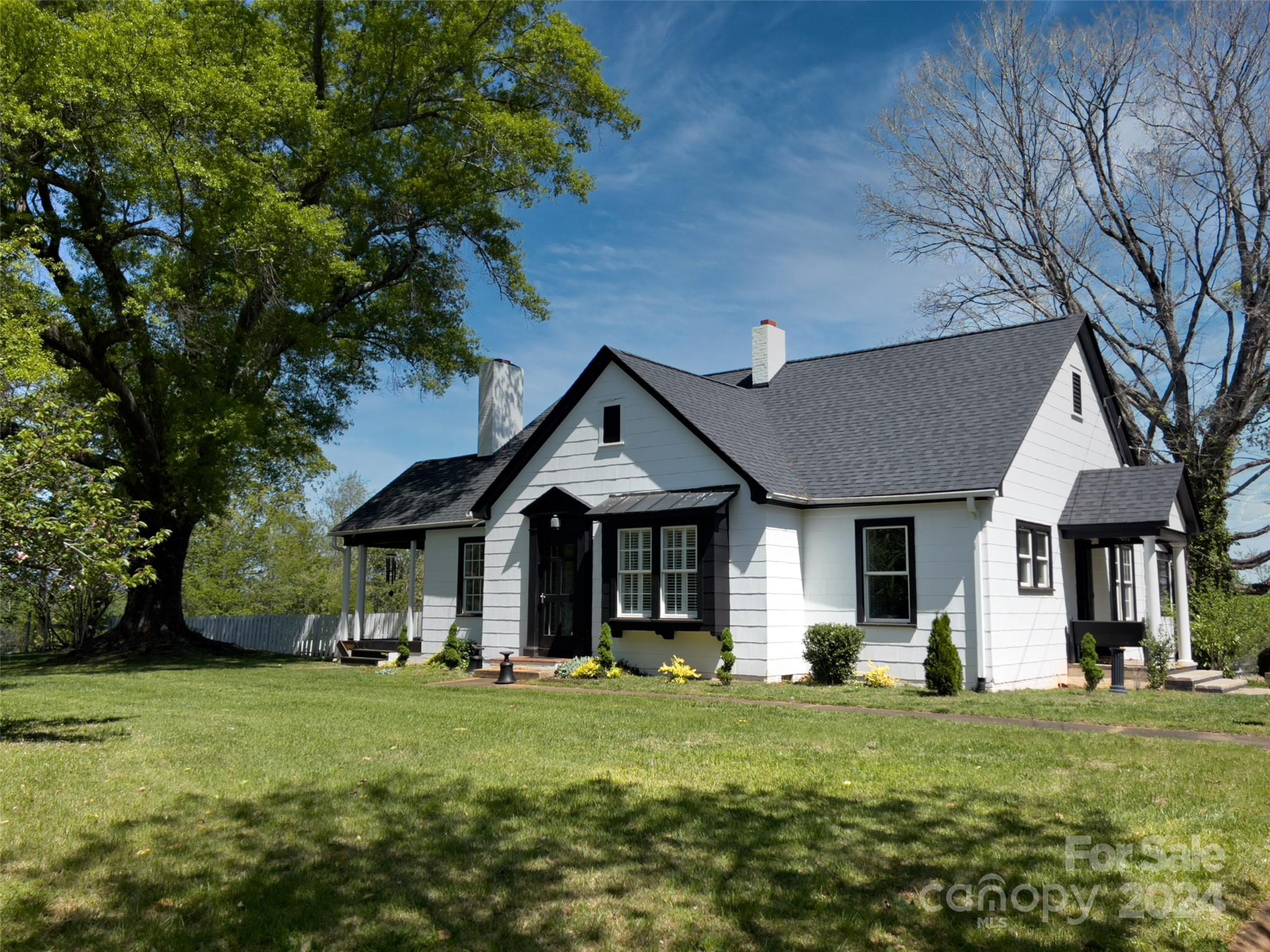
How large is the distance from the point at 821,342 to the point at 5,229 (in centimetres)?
2215

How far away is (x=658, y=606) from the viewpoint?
56.5 feet

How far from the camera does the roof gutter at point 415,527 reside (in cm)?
2164

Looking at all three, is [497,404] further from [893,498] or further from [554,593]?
[893,498]

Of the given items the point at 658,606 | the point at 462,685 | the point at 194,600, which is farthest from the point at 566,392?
the point at 194,600

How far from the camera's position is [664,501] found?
17250 millimetres

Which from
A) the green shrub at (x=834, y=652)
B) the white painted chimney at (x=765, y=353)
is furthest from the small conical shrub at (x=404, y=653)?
the white painted chimney at (x=765, y=353)

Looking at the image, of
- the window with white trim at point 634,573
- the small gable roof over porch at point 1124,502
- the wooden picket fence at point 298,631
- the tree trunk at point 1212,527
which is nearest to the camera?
the small gable roof over porch at point 1124,502

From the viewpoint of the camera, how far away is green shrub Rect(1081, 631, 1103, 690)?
600 inches

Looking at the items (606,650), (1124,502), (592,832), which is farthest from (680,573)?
(592,832)

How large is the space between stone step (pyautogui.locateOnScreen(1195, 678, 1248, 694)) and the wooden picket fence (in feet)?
64.1

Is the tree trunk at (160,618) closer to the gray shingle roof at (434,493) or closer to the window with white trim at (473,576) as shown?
the gray shingle roof at (434,493)

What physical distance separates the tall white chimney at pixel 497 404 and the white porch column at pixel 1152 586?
602 inches

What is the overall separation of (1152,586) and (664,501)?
8899mm

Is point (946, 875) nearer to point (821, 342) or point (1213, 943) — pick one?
point (1213, 943)
